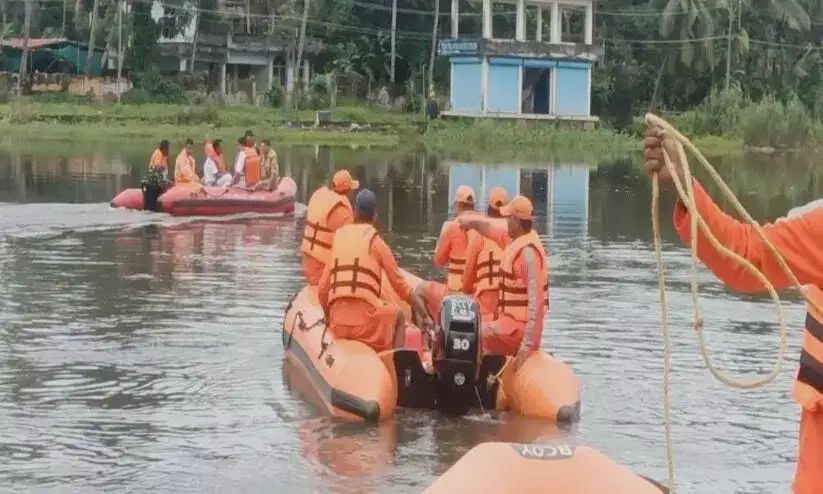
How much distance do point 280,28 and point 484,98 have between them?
9306 mm

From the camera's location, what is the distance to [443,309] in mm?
9734

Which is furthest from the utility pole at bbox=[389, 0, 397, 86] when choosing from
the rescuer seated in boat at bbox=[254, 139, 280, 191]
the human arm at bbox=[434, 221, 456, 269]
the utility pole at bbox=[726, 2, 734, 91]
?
the human arm at bbox=[434, 221, 456, 269]

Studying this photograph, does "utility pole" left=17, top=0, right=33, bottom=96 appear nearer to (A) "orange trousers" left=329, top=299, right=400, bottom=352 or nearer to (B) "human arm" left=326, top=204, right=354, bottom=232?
(B) "human arm" left=326, top=204, right=354, bottom=232

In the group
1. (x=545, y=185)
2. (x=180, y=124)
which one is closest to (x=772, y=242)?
(x=545, y=185)

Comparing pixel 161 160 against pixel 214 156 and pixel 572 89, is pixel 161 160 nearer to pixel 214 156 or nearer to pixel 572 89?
pixel 214 156

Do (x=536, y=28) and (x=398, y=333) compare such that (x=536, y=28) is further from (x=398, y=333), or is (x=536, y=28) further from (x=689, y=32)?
(x=398, y=333)

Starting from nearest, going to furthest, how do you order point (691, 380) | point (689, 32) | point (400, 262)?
point (691, 380) → point (400, 262) → point (689, 32)

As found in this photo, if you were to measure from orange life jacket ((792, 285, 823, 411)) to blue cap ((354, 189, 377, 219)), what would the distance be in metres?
6.14

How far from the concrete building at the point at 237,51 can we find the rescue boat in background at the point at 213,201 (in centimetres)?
3721

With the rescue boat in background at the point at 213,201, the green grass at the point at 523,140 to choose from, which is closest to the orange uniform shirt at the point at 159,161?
the rescue boat in background at the point at 213,201

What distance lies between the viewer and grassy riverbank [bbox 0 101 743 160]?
49562 millimetres

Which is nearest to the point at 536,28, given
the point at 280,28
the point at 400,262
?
the point at 280,28

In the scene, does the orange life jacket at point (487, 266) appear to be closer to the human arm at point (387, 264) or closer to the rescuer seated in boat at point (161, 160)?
the human arm at point (387, 264)

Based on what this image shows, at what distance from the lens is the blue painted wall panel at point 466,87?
5903cm
